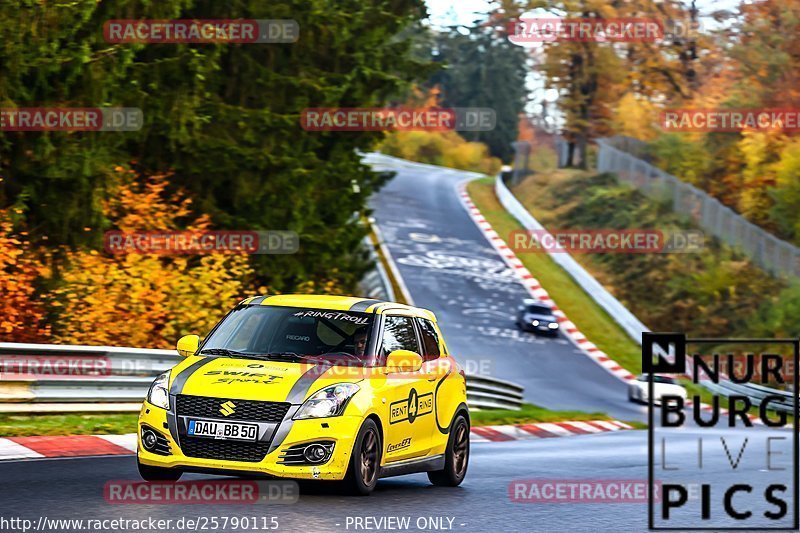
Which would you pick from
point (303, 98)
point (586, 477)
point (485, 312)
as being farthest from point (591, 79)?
point (586, 477)

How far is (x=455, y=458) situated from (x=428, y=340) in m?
1.17

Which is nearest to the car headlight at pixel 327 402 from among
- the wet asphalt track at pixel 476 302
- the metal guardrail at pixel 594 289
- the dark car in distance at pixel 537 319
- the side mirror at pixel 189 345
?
the side mirror at pixel 189 345

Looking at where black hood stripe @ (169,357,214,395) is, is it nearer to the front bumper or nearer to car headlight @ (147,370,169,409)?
car headlight @ (147,370,169,409)

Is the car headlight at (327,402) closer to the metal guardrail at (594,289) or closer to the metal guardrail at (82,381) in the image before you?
the metal guardrail at (82,381)

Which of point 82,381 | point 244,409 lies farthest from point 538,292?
point 244,409

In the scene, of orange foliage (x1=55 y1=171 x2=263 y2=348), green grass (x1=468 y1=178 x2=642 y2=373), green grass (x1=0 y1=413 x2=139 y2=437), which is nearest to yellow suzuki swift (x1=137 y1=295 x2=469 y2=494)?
green grass (x1=0 y1=413 x2=139 y2=437)

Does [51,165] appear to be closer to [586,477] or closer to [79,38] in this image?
[79,38]

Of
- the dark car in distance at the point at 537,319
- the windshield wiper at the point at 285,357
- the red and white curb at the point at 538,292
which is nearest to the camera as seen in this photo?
the windshield wiper at the point at 285,357

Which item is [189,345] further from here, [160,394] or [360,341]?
[360,341]

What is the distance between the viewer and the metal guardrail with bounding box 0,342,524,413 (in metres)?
15.7

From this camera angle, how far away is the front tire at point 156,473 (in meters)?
10.7

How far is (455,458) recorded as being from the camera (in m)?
13.2

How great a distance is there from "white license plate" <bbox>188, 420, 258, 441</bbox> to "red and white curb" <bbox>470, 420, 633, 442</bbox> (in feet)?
39.3

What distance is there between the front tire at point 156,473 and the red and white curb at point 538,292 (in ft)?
94.9
